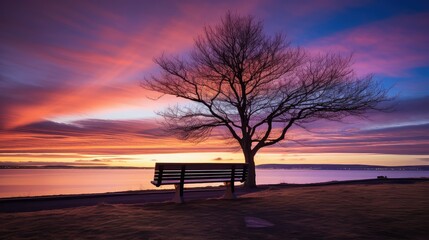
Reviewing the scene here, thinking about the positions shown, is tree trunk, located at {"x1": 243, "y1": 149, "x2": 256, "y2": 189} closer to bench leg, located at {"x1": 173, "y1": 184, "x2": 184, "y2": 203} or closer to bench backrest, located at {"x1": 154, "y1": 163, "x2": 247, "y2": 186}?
bench backrest, located at {"x1": 154, "y1": 163, "x2": 247, "y2": 186}

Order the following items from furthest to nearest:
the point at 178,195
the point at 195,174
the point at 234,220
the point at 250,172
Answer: the point at 250,172
the point at 195,174
the point at 178,195
the point at 234,220

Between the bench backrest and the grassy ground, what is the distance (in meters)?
0.82

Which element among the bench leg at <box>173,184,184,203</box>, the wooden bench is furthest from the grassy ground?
the wooden bench

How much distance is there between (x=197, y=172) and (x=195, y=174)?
10cm

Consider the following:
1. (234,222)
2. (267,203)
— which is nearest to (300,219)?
(234,222)

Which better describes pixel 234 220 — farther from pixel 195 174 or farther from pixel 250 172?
pixel 250 172

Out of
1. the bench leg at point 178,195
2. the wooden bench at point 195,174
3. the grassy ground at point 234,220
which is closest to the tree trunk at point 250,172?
the wooden bench at point 195,174

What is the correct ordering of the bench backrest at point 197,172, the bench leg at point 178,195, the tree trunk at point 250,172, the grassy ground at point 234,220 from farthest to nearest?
1. the tree trunk at point 250,172
2. the bench leg at point 178,195
3. the bench backrest at point 197,172
4. the grassy ground at point 234,220

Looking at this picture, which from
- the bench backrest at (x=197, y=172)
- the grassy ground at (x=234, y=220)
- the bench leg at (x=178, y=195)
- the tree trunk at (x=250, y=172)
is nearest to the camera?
the grassy ground at (x=234, y=220)

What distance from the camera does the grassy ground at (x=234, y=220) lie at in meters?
7.64

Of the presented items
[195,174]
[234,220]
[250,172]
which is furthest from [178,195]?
[250,172]

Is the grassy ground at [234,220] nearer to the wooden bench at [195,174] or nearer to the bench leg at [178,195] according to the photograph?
the bench leg at [178,195]

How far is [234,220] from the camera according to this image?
8.98 metres

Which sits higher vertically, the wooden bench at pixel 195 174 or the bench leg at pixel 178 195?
the wooden bench at pixel 195 174
